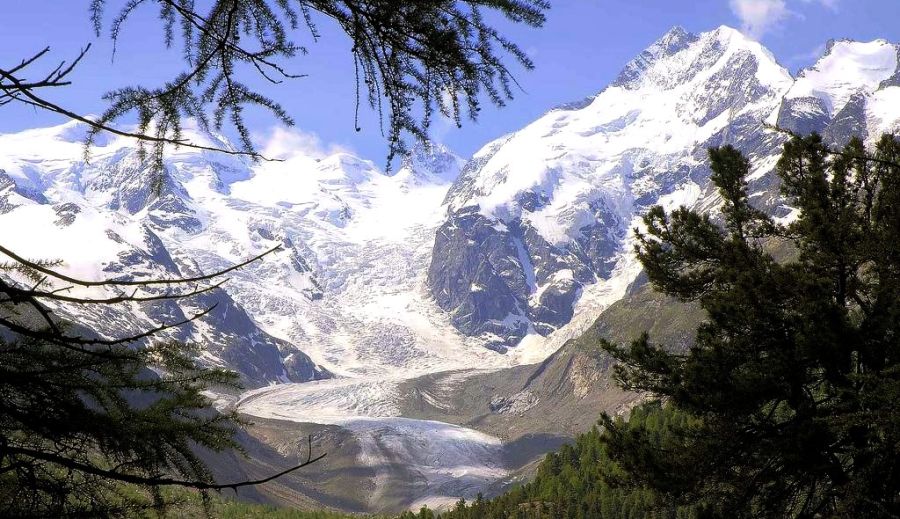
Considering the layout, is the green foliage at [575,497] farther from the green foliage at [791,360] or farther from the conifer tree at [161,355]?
the conifer tree at [161,355]

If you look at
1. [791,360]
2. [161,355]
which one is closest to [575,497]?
[791,360]

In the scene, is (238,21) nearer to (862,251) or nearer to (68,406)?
(68,406)

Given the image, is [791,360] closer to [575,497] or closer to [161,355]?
[161,355]

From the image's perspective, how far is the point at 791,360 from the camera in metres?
12.9

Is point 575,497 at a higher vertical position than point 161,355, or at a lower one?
lower

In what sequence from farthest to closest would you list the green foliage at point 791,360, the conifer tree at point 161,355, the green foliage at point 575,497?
the green foliage at point 575,497 → the green foliage at point 791,360 → the conifer tree at point 161,355

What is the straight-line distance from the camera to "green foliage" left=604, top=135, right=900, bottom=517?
12352 millimetres

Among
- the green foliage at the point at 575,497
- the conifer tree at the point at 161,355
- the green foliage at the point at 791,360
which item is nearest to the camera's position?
the conifer tree at the point at 161,355

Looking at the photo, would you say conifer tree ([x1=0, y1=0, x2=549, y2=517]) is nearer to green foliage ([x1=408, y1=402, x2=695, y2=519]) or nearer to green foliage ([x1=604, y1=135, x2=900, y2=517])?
green foliage ([x1=604, y1=135, x2=900, y2=517])

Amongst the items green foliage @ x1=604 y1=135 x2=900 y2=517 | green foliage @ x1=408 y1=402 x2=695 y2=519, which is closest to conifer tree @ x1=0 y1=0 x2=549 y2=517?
green foliage @ x1=604 y1=135 x2=900 y2=517

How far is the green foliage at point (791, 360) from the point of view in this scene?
40.5 feet

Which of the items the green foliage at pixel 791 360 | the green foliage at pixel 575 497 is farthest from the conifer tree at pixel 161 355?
the green foliage at pixel 575 497

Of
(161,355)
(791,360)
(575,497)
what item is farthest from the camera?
(575,497)

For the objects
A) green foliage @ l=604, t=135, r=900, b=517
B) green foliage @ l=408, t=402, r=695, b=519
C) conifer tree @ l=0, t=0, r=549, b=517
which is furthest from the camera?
green foliage @ l=408, t=402, r=695, b=519
